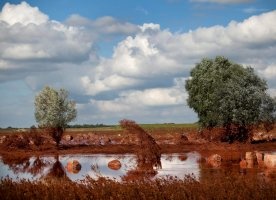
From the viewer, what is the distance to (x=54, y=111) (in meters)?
64.6

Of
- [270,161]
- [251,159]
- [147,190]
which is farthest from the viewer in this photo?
[251,159]

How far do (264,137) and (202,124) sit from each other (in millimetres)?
8506

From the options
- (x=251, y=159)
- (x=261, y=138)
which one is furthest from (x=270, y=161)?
(x=261, y=138)

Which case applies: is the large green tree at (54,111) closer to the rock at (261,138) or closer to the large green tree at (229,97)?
the large green tree at (229,97)

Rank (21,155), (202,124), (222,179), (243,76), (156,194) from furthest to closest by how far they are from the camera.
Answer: (202,124) → (243,76) → (21,155) → (222,179) → (156,194)

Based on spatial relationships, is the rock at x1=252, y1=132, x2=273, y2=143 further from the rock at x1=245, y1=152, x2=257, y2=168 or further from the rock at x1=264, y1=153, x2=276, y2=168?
the rock at x1=264, y1=153, x2=276, y2=168

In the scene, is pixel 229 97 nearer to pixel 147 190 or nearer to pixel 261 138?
pixel 261 138

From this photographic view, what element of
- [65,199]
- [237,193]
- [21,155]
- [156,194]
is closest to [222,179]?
[237,193]

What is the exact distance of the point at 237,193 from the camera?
16.5 meters

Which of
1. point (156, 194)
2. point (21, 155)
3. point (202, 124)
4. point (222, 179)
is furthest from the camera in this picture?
point (202, 124)

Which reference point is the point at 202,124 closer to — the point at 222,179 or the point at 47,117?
the point at 47,117

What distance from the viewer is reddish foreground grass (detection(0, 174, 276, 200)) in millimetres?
16172

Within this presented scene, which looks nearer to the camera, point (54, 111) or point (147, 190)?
point (147, 190)

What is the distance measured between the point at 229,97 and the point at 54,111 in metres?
21.2
